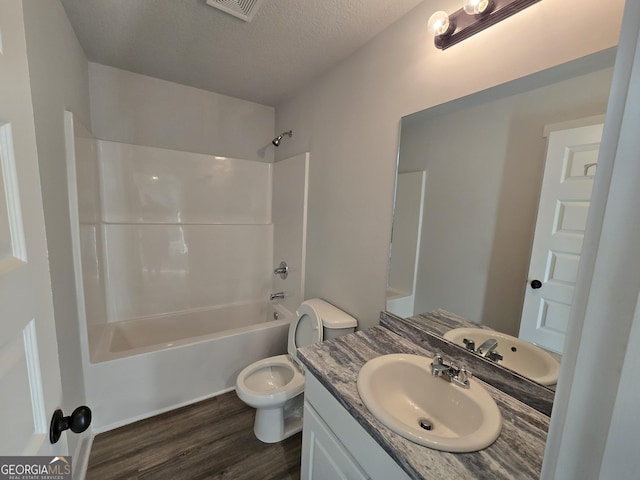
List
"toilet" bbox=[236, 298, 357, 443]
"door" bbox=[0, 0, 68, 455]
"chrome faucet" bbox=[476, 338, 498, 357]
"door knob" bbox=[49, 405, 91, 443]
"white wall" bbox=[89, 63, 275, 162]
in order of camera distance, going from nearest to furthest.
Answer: "door" bbox=[0, 0, 68, 455], "door knob" bbox=[49, 405, 91, 443], "chrome faucet" bbox=[476, 338, 498, 357], "toilet" bbox=[236, 298, 357, 443], "white wall" bbox=[89, 63, 275, 162]

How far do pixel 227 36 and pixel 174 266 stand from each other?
1852 mm

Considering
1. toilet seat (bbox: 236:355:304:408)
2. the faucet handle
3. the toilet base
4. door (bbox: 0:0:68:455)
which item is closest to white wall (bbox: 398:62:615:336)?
the faucet handle

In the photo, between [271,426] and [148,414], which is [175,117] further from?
[271,426]

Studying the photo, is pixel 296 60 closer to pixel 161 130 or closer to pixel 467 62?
pixel 467 62

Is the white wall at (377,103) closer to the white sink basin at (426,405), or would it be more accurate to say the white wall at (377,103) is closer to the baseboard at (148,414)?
the white sink basin at (426,405)

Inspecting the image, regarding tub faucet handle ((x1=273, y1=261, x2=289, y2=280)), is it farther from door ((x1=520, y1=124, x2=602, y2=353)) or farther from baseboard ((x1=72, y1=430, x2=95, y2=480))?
door ((x1=520, y1=124, x2=602, y2=353))

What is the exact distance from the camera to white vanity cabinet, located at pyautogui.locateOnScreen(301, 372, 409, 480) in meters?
0.79

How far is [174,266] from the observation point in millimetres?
2383

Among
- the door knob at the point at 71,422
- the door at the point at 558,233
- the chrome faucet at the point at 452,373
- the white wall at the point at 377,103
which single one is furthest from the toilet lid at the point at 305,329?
the door knob at the point at 71,422

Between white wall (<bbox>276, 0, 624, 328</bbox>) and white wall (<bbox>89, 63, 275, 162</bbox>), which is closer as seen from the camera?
white wall (<bbox>276, 0, 624, 328</bbox>)

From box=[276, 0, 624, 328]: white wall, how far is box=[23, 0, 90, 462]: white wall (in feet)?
4.76

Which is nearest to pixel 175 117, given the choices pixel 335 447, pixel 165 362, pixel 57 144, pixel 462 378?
pixel 57 144

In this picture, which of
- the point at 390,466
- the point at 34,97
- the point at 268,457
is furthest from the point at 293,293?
the point at 34,97

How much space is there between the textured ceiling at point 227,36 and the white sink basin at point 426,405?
1662 millimetres
